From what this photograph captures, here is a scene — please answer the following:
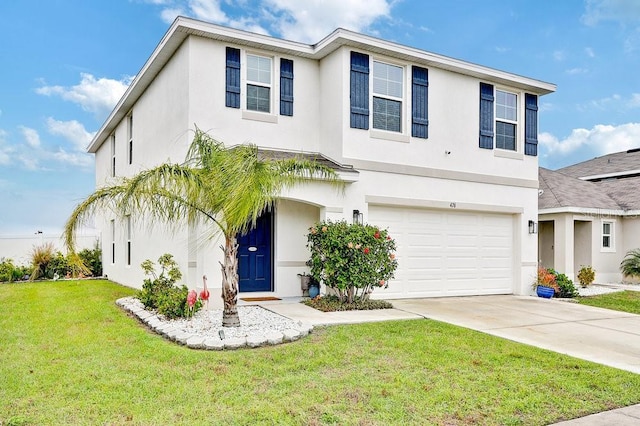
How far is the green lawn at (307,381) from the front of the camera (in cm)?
447

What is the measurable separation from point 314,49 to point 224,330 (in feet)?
23.5

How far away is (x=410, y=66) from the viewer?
479 inches

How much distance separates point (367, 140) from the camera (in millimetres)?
11562

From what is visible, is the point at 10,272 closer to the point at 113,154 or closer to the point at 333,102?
the point at 113,154

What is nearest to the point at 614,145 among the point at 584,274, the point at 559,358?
the point at 584,274

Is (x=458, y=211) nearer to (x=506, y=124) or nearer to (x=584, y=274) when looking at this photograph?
(x=506, y=124)

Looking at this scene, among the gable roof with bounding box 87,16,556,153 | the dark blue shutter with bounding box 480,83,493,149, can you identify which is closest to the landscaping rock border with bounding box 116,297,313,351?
the gable roof with bounding box 87,16,556,153

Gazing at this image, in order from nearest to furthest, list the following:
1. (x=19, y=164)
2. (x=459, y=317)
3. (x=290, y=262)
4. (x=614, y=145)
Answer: (x=459, y=317)
(x=290, y=262)
(x=19, y=164)
(x=614, y=145)

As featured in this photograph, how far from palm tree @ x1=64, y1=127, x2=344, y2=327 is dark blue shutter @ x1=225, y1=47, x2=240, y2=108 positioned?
125 inches

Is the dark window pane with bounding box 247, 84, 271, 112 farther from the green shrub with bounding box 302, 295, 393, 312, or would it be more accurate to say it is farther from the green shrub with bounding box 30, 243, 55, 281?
the green shrub with bounding box 30, 243, 55, 281

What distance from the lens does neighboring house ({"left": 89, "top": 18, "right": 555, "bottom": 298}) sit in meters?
10.8

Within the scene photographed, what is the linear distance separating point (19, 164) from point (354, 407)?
56.0 feet

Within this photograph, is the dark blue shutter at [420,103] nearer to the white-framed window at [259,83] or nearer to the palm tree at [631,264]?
the white-framed window at [259,83]

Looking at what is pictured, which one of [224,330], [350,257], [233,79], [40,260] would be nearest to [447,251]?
[350,257]
